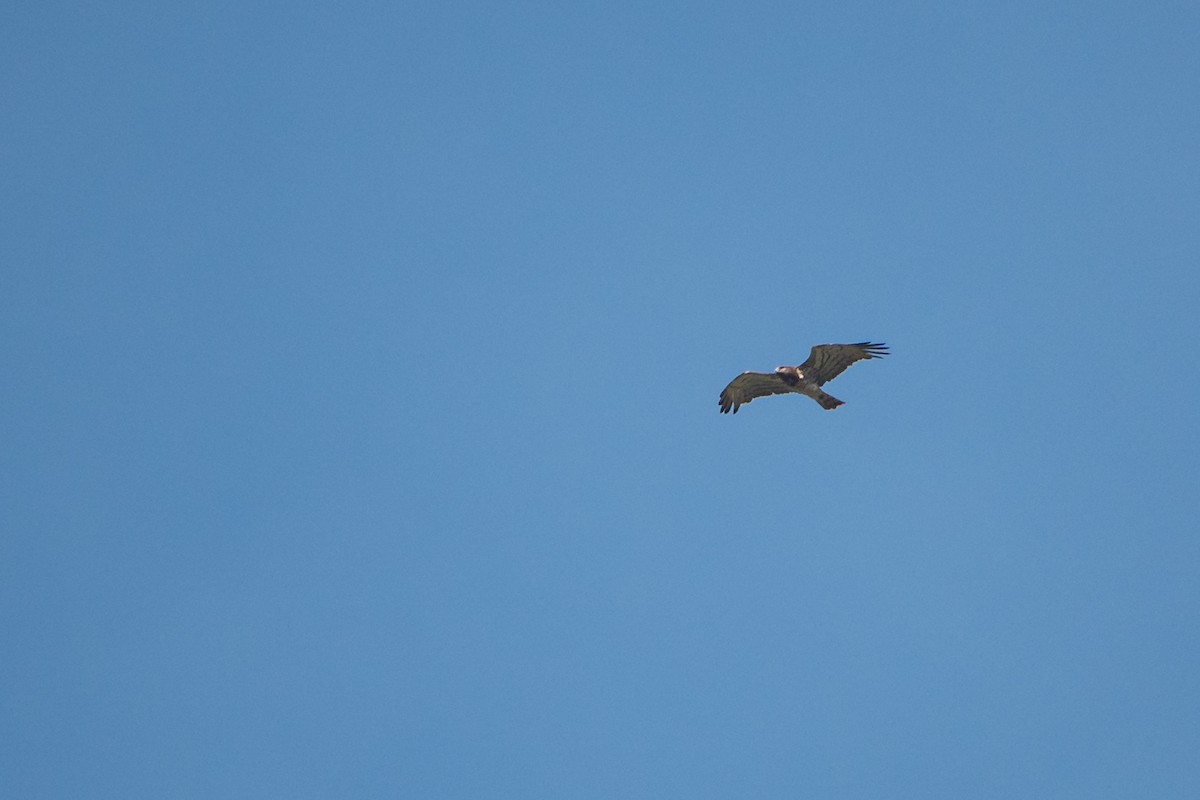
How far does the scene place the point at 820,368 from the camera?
124 ft

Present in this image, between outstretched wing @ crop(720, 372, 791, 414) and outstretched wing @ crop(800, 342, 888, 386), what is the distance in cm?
87

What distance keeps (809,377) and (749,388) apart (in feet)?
5.84

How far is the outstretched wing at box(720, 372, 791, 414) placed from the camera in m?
38.1

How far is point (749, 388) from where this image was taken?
38719 millimetres

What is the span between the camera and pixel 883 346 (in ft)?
120

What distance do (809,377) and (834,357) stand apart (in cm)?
91

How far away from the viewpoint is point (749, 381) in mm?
38406

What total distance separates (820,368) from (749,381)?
1.99 metres

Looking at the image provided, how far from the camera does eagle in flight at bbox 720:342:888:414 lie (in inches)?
1467

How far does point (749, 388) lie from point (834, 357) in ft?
8.61

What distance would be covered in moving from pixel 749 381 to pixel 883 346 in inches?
151

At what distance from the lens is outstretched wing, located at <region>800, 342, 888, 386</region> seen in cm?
3712

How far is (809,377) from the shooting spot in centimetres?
3784

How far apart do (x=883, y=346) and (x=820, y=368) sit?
6.23ft
